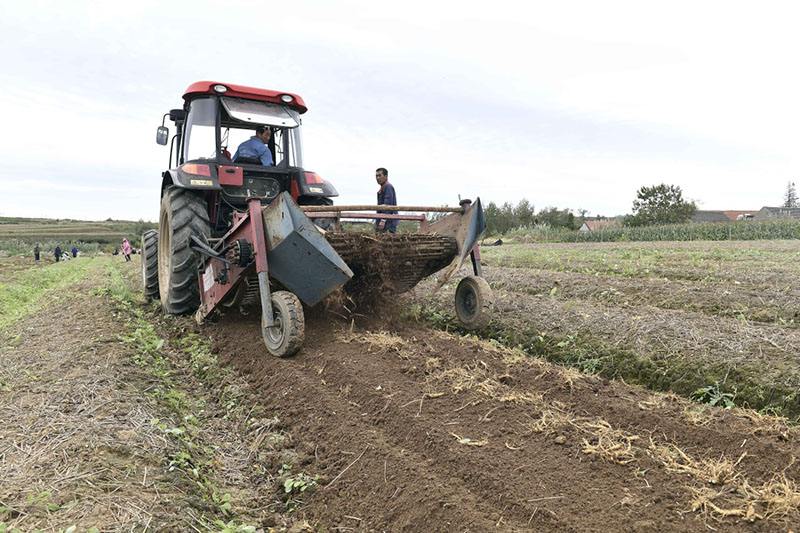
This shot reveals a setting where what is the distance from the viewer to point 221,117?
253 inches

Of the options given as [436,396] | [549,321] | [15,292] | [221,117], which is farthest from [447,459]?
[15,292]

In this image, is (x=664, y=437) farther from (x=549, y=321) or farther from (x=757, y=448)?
(x=549, y=321)

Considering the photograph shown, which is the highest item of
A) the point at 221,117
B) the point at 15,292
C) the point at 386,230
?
the point at 221,117

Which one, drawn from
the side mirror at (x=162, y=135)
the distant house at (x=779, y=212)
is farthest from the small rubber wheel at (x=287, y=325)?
the distant house at (x=779, y=212)

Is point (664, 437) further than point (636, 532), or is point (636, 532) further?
point (664, 437)

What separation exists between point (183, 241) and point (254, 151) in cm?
137

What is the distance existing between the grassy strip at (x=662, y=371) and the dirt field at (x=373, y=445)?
208 millimetres

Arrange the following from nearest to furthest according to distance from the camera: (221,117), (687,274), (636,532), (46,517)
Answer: (46,517) < (636,532) < (221,117) < (687,274)

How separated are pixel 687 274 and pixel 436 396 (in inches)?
300

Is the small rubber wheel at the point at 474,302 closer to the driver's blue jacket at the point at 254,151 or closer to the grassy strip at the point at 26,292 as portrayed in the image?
the driver's blue jacket at the point at 254,151

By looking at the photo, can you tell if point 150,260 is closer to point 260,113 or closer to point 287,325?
point 260,113

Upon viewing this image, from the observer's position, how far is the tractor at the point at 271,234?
4602 millimetres

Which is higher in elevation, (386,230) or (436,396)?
(386,230)

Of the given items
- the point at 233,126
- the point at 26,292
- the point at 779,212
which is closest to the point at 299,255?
the point at 233,126
